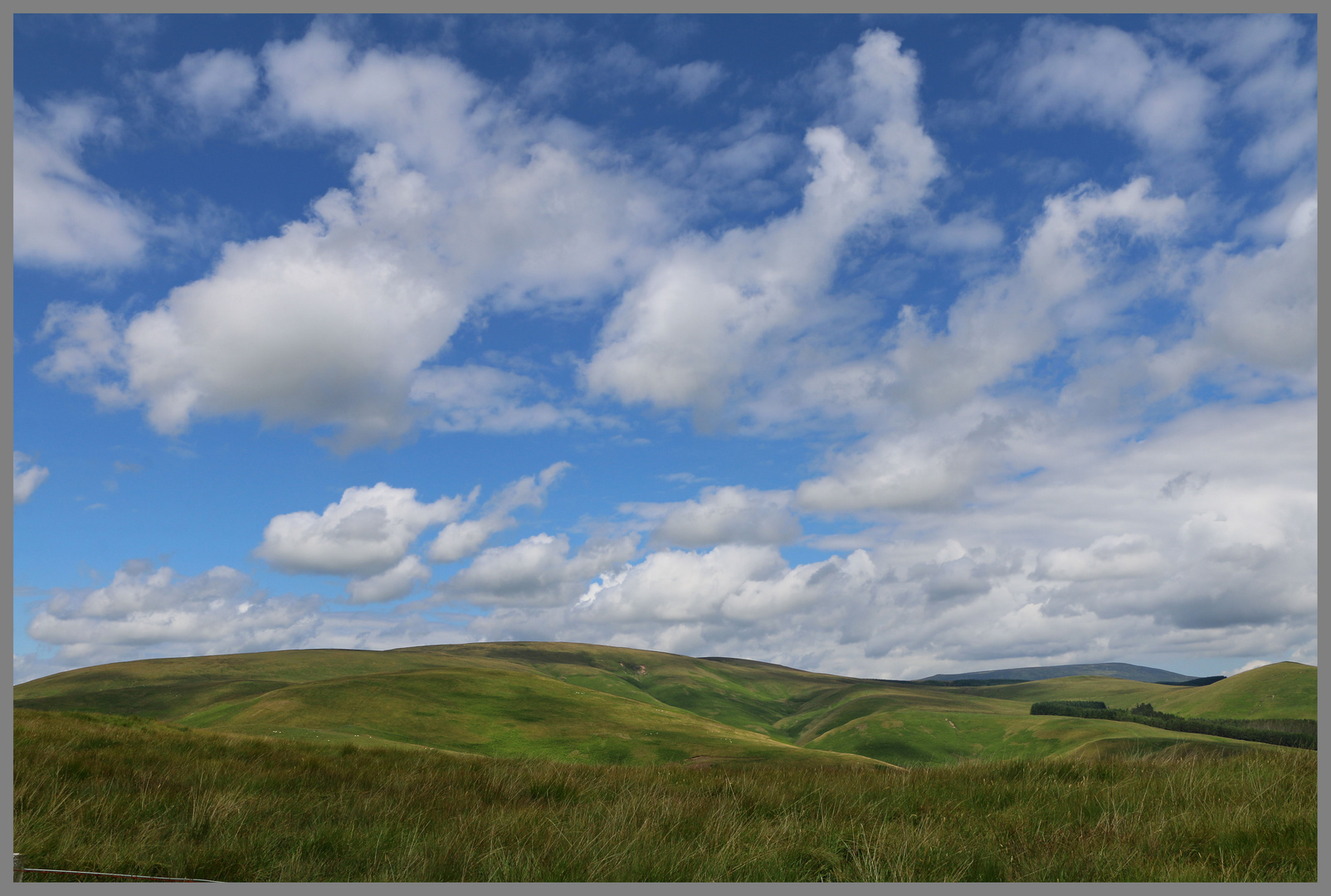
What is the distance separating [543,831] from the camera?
6.59m

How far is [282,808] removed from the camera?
24.3 ft

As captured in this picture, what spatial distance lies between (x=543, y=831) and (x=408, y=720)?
11311cm

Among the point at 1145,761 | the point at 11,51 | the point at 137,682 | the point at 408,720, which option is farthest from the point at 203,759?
the point at 137,682

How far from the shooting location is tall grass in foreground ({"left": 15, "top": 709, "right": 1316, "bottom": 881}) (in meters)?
5.48

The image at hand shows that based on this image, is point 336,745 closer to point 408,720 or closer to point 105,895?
point 105,895

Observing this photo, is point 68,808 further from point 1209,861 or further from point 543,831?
point 1209,861

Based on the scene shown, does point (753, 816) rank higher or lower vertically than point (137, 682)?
higher

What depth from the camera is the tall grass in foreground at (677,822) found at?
216 inches

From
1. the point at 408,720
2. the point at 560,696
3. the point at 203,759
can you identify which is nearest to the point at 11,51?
the point at 203,759

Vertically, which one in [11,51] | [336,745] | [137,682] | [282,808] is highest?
[11,51]

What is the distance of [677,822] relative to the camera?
689 centimetres

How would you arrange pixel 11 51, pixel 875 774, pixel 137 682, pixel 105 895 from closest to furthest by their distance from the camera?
1. pixel 105 895
2. pixel 11 51
3. pixel 875 774
4. pixel 137 682

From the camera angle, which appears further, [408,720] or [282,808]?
[408,720]

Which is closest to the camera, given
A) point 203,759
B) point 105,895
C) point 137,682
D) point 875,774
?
point 105,895
